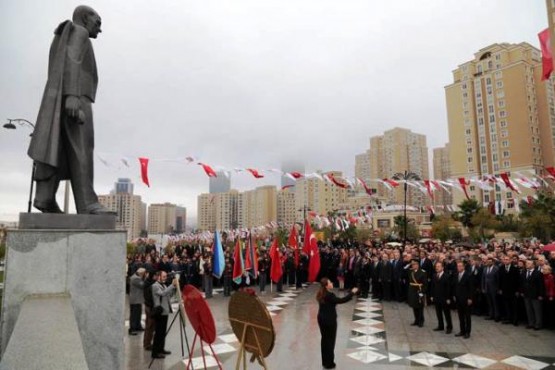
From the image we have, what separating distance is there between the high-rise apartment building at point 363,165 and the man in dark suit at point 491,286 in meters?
113

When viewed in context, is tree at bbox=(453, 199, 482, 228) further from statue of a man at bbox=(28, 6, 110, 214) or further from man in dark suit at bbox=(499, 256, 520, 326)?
statue of a man at bbox=(28, 6, 110, 214)

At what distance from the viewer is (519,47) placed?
246 feet

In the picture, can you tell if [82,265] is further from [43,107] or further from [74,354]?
[43,107]

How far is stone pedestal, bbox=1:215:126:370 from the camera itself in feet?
11.3

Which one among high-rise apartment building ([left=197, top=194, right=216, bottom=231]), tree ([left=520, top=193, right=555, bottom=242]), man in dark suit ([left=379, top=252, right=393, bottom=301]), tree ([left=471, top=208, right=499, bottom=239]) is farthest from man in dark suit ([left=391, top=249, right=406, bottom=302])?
high-rise apartment building ([left=197, top=194, right=216, bottom=231])

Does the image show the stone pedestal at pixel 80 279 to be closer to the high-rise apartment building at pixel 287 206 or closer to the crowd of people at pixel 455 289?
the crowd of people at pixel 455 289

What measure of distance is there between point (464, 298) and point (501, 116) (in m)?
80.0

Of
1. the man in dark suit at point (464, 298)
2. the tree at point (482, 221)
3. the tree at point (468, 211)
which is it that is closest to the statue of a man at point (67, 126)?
the man in dark suit at point (464, 298)

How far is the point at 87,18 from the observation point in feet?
15.3

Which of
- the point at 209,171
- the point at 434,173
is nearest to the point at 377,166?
the point at 434,173

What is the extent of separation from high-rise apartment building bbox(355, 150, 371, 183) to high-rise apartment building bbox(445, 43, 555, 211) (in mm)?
41838

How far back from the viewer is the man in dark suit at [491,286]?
33.3ft

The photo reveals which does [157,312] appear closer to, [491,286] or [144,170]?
[144,170]

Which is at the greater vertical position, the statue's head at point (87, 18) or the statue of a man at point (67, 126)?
the statue's head at point (87, 18)
